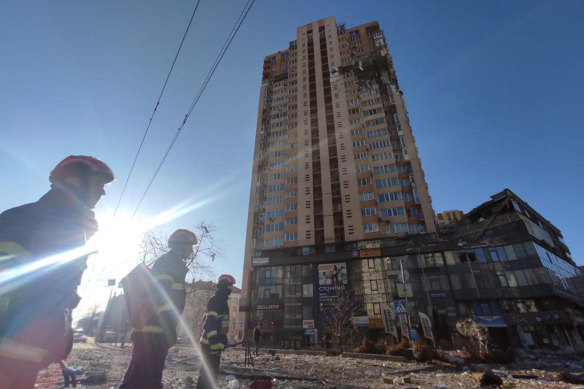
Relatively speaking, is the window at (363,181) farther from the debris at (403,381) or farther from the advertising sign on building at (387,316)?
the debris at (403,381)

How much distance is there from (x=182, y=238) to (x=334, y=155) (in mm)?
47098

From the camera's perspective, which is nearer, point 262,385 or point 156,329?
point 156,329

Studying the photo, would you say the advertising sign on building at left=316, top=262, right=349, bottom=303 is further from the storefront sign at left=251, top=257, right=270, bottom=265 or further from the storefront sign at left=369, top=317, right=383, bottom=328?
the storefront sign at left=251, top=257, right=270, bottom=265

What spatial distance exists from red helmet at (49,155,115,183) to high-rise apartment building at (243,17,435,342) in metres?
39.3

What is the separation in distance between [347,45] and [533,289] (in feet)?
190

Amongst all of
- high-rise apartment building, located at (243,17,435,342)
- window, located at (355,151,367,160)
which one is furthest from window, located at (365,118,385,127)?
window, located at (355,151,367,160)

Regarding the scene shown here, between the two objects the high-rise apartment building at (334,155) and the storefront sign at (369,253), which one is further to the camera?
the high-rise apartment building at (334,155)

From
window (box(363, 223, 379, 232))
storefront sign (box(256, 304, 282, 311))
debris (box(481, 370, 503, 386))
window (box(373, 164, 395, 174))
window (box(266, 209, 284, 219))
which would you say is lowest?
debris (box(481, 370, 503, 386))

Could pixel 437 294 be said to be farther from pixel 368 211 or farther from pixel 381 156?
pixel 381 156

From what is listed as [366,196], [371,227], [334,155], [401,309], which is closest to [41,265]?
[401,309]

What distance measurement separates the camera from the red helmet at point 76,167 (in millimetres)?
2082

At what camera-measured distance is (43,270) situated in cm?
170

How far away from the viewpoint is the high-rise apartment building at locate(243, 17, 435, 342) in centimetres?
4147

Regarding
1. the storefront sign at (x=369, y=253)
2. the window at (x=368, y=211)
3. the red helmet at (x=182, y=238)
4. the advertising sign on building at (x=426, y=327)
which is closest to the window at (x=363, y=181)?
the window at (x=368, y=211)
